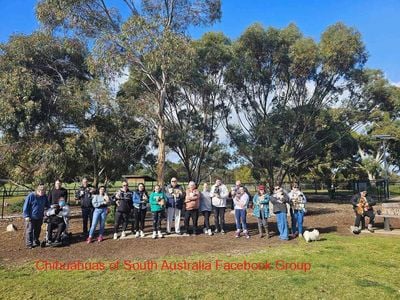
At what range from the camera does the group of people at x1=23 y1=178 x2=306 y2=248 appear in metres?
8.48

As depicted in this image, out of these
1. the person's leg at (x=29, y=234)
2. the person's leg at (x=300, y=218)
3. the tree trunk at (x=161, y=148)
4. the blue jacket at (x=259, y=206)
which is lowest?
the person's leg at (x=29, y=234)

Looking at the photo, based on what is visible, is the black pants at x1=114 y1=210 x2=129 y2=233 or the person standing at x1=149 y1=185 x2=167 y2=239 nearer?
the black pants at x1=114 y1=210 x2=129 y2=233

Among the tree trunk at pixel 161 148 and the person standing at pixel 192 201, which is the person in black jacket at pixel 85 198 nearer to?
the person standing at pixel 192 201

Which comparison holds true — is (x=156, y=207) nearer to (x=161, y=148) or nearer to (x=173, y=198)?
(x=173, y=198)

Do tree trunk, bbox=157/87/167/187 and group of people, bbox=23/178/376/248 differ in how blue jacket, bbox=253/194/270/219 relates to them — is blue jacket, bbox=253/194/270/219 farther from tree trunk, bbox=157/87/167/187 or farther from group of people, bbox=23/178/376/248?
tree trunk, bbox=157/87/167/187

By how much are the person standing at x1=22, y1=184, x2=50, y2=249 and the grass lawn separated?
168 cm

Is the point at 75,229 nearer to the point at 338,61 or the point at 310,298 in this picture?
the point at 310,298

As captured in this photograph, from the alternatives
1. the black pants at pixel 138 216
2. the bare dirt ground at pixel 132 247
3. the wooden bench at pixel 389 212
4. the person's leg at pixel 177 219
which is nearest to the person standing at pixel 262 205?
the bare dirt ground at pixel 132 247

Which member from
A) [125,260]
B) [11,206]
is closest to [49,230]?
[125,260]

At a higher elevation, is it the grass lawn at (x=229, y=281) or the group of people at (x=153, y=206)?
the group of people at (x=153, y=206)

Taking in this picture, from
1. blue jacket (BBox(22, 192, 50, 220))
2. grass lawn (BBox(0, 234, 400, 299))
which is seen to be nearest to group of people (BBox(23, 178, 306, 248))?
blue jacket (BBox(22, 192, 50, 220))

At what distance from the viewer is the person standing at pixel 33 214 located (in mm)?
8219

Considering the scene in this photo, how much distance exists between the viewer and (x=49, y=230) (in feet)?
27.7

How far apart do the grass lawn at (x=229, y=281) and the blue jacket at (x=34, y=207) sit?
1753 millimetres
